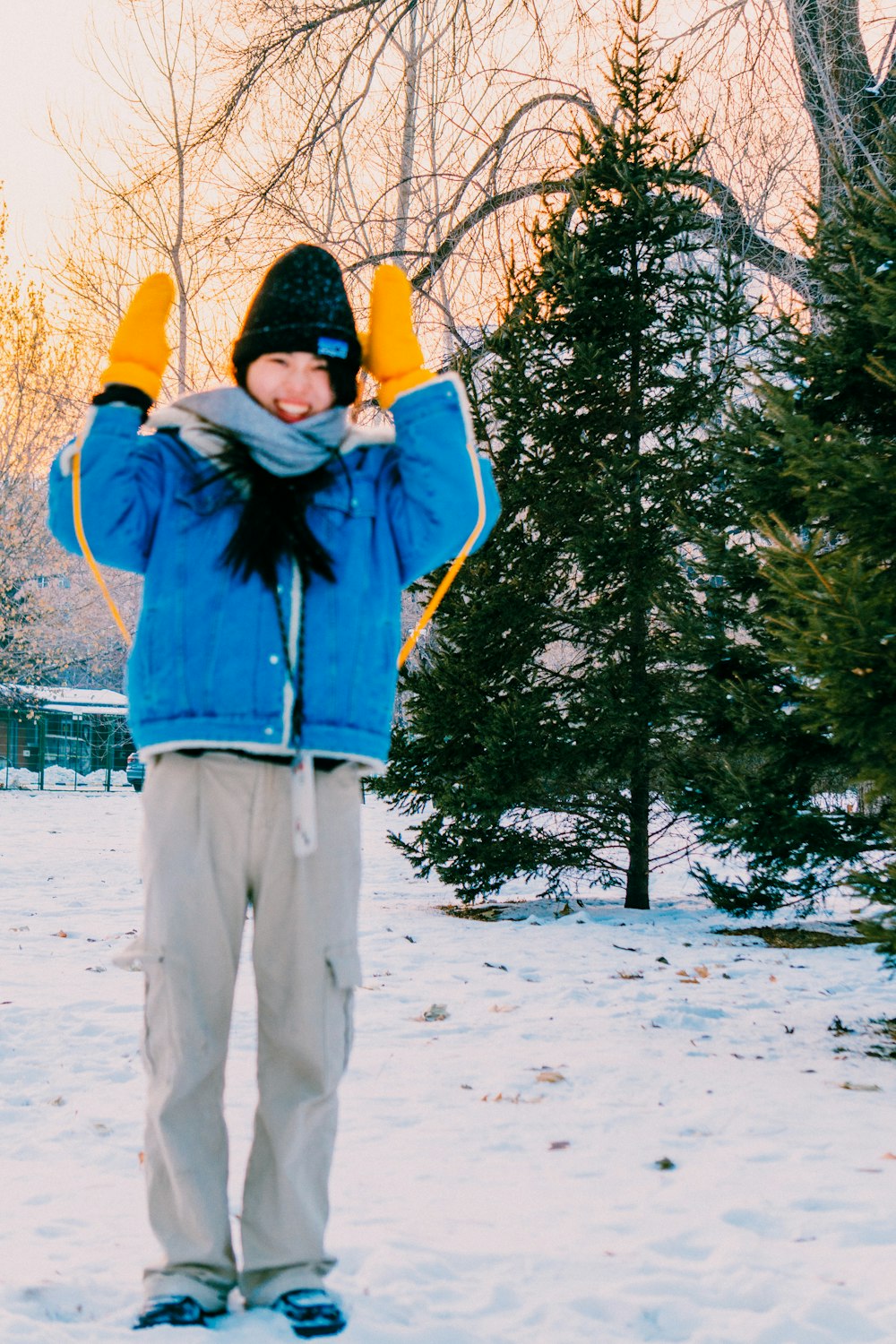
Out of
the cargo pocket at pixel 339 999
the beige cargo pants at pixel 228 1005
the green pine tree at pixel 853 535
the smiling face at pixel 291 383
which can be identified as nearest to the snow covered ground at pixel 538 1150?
the beige cargo pants at pixel 228 1005

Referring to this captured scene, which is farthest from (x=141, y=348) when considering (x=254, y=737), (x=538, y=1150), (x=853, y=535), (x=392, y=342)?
(x=853, y=535)

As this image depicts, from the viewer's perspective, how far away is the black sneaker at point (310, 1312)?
2.19 m

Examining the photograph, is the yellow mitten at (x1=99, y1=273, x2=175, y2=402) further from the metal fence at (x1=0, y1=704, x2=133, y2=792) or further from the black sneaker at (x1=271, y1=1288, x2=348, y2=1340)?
the metal fence at (x1=0, y1=704, x2=133, y2=792)

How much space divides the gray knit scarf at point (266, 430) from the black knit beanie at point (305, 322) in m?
0.10

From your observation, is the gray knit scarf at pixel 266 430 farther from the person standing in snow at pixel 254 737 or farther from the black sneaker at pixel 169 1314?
the black sneaker at pixel 169 1314

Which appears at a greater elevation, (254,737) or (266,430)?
(266,430)

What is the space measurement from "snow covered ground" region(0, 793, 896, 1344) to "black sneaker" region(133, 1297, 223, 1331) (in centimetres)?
3

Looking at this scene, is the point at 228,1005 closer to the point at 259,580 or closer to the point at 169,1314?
the point at 169,1314

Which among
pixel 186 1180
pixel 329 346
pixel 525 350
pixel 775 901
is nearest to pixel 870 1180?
pixel 186 1180

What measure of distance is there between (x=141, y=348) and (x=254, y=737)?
2.71ft

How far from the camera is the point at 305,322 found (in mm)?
2385

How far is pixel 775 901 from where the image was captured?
6.80 meters

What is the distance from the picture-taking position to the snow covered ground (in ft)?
7.86

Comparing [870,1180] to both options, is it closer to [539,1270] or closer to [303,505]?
[539,1270]
